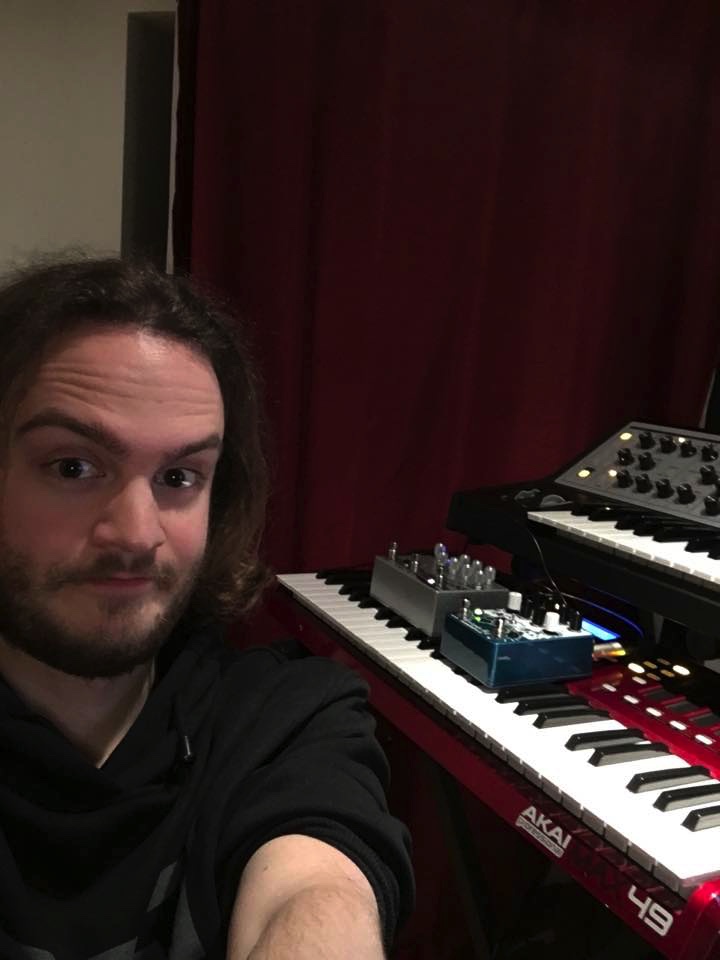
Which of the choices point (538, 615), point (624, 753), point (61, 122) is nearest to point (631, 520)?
point (538, 615)

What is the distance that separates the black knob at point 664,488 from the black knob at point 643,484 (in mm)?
14

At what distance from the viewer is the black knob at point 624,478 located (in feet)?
4.87

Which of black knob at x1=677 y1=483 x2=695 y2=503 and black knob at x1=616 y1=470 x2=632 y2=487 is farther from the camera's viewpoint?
black knob at x1=616 y1=470 x2=632 y2=487

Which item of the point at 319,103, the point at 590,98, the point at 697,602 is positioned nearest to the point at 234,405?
the point at 697,602

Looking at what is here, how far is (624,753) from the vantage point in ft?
3.34

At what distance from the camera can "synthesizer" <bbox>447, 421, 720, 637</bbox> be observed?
1162mm

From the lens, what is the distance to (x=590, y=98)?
6.48 feet

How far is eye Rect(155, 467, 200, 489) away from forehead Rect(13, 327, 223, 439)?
48 mm

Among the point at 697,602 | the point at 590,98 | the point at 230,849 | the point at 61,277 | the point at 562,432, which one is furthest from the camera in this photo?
the point at 562,432

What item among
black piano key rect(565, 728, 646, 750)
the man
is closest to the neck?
the man

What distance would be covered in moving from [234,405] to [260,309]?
0.81 metres

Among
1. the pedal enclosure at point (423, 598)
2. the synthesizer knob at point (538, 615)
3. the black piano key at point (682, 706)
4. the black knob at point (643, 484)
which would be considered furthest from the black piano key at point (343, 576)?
the black piano key at point (682, 706)

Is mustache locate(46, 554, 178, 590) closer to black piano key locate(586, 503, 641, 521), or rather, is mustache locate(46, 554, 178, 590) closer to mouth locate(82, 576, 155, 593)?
mouth locate(82, 576, 155, 593)

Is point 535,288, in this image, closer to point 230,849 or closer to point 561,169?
point 561,169
